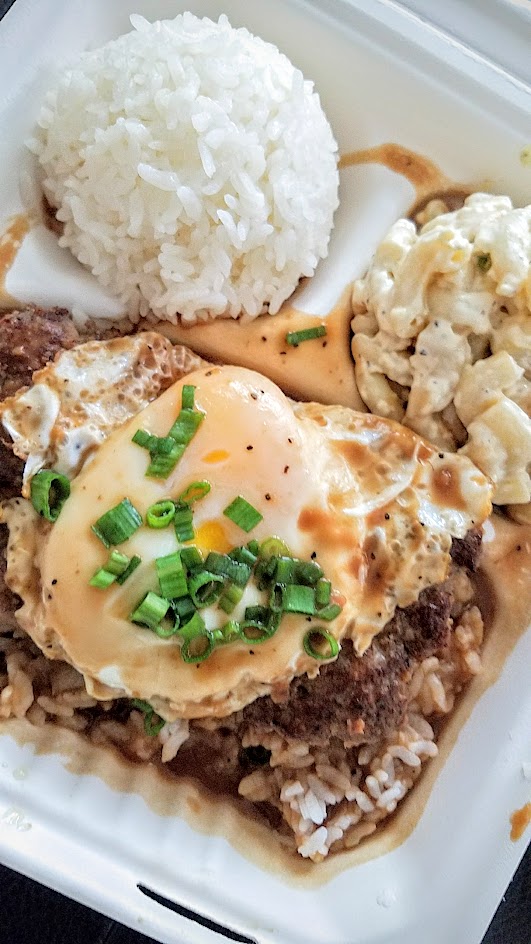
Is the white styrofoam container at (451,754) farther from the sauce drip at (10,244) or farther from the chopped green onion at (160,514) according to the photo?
Answer: the chopped green onion at (160,514)

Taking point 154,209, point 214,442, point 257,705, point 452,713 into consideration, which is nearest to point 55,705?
point 257,705

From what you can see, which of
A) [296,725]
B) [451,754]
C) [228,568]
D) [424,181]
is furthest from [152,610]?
[424,181]

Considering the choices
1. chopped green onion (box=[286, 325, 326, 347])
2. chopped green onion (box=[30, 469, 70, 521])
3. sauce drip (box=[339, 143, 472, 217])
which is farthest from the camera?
sauce drip (box=[339, 143, 472, 217])

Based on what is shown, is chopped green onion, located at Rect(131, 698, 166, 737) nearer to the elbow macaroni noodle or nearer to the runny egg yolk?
the runny egg yolk

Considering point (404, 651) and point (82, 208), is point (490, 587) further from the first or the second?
point (82, 208)

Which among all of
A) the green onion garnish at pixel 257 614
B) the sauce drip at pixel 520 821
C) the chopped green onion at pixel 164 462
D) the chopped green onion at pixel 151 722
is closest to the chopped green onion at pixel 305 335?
the chopped green onion at pixel 164 462

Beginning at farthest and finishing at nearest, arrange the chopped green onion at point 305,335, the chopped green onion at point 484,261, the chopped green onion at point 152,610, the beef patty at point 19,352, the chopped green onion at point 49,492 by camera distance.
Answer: the chopped green onion at point 305,335 → the chopped green onion at point 484,261 → the beef patty at point 19,352 → the chopped green onion at point 49,492 → the chopped green onion at point 152,610

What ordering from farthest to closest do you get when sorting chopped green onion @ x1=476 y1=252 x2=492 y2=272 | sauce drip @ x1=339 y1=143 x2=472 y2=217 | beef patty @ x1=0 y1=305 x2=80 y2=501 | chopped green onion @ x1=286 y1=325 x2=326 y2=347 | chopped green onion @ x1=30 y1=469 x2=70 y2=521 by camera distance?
1. sauce drip @ x1=339 y1=143 x2=472 y2=217
2. chopped green onion @ x1=286 y1=325 x2=326 y2=347
3. chopped green onion @ x1=476 y1=252 x2=492 y2=272
4. beef patty @ x1=0 y1=305 x2=80 y2=501
5. chopped green onion @ x1=30 y1=469 x2=70 y2=521

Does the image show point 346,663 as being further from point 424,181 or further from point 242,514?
point 424,181

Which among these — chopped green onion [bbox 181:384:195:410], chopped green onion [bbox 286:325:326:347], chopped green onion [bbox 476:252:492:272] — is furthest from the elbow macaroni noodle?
chopped green onion [bbox 181:384:195:410]
